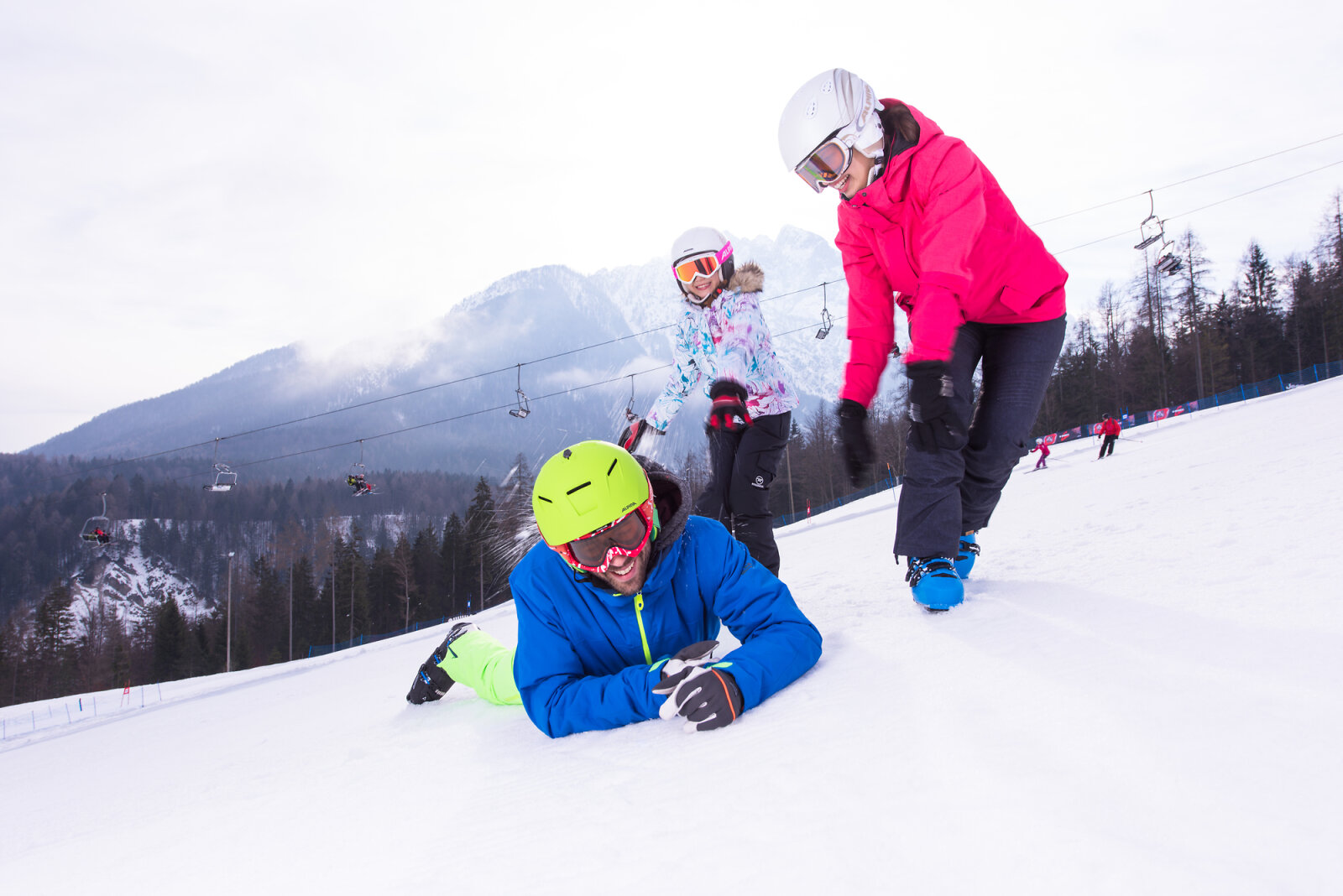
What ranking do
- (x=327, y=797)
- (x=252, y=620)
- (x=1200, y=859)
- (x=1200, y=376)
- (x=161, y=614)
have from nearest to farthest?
1. (x=1200, y=859)
2. (x=327, y=797)
3. (x=1200, y=376)
4. (x=161, y=614)
5. (x=252, y=620)

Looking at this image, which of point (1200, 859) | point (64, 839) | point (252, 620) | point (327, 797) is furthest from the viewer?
point (252, 620)

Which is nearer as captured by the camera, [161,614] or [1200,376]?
[1200,376]

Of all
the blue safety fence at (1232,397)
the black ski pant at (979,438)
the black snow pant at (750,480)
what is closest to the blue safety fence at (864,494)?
the blue safety fence at (1232,397)

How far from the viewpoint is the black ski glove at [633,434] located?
119 inches

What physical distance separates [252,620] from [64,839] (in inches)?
2213

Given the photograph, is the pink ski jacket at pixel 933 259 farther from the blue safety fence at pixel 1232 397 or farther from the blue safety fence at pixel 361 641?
the blue safety fence at pixel 1232 397

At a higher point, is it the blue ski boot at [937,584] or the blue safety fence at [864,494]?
the blue ski boot at [937,584]

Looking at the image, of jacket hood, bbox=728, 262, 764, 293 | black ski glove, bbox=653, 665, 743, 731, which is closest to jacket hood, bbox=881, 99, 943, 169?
jacket hood, bbox=728, 262, 764, 293

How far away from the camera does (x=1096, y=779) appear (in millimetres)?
963

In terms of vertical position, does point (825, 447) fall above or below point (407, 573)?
above

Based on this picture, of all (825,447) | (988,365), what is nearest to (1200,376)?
(825,447)

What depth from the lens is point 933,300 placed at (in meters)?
1.98

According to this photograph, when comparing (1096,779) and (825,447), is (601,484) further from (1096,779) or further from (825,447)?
(825,447)

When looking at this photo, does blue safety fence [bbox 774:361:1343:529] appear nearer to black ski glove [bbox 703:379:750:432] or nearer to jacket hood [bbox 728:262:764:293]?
jacket hood [bbox 728:262:764:293]
